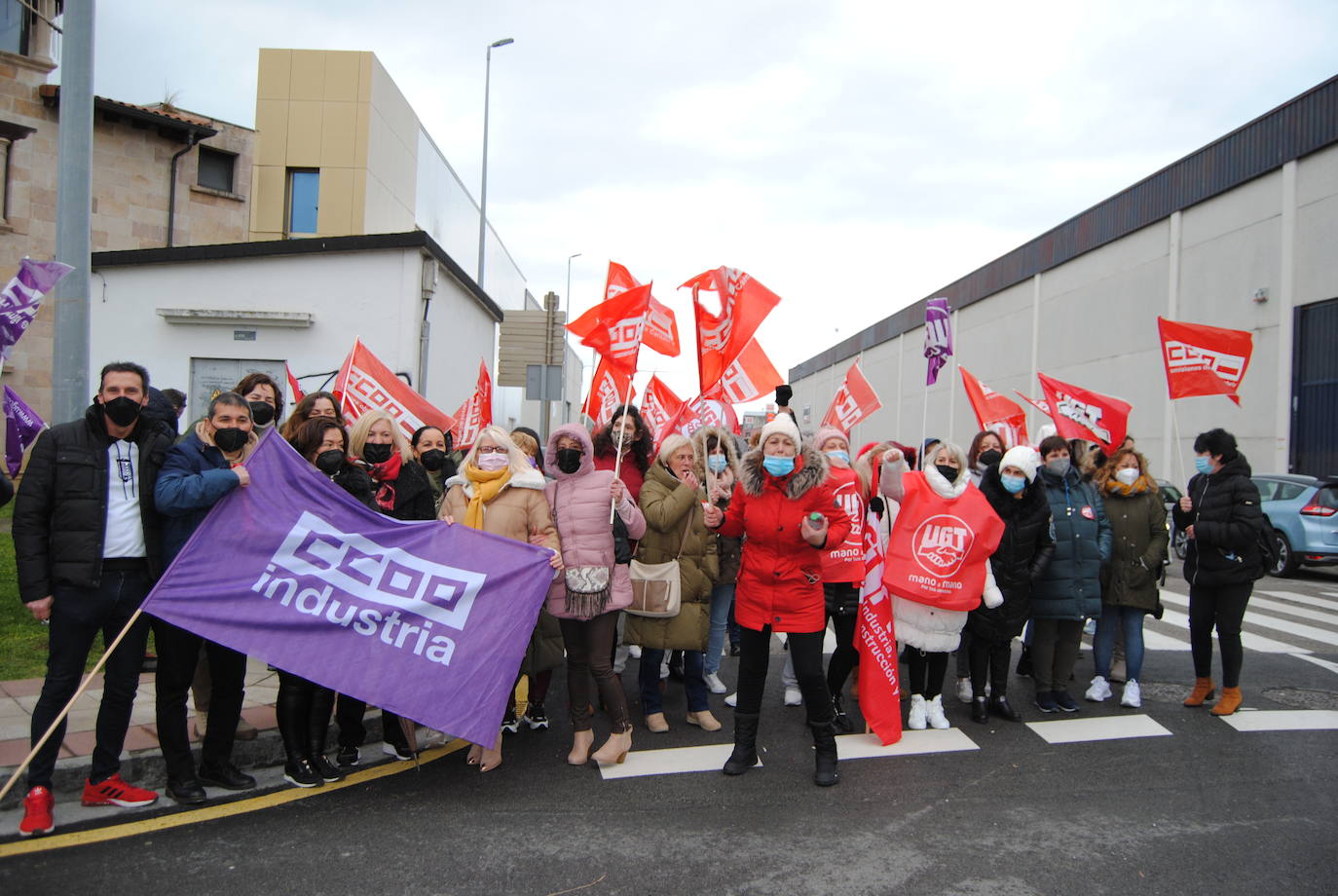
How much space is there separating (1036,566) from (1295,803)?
192 centimetres

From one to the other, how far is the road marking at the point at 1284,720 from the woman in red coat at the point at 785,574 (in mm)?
3050

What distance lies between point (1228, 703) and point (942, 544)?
2412 millimetres

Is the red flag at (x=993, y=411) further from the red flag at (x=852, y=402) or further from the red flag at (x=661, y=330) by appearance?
the red flag at (x=661, y=330)

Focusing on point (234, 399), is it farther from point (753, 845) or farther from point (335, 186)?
point (335, 186)

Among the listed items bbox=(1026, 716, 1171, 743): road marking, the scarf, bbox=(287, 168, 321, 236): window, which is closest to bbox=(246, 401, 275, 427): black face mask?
the scarf

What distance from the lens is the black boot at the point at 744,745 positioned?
498 centimetres

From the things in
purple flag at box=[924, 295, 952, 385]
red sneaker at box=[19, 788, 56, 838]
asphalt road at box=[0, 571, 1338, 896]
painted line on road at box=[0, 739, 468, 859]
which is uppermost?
purple flag at box=[924, 295, 952, 385]

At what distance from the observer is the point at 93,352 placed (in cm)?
1383

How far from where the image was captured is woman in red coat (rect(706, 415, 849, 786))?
485 cm

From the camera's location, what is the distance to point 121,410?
4.17 metres

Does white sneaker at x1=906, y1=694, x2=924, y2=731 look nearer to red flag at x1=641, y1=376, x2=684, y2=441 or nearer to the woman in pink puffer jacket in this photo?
the woman in pink puffer jacket

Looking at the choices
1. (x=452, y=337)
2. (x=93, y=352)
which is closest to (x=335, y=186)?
(x=452, y=337)

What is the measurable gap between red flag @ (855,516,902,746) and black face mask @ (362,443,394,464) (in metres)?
3.01

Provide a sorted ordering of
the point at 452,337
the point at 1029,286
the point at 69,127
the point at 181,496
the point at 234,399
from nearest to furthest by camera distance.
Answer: the point at 181,496 < the point at 234,399 < the point at 69,127 < the point at 452,337 < the point at 1029,286
